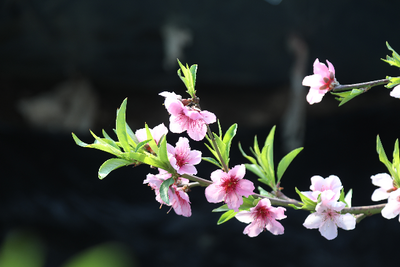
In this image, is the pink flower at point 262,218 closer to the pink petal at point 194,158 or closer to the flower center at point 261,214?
the flower center at point 261,214

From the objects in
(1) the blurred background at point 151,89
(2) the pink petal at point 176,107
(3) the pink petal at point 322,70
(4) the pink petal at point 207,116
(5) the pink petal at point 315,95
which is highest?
(3) the pink petal at point 322,70

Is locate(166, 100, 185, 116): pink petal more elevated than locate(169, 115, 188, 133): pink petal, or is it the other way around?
locate(166, 100, 185, 116): pink petal

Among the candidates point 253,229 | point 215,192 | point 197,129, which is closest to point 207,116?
point 197,129

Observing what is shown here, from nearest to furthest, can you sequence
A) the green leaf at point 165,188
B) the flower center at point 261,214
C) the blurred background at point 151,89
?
the green leaf at point 165,188 → the flower center at point 261,214 → the blurred background at point 151,89

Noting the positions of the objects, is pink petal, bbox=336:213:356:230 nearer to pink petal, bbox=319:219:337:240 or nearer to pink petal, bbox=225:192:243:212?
pink petal, bbox=319:219:337:240

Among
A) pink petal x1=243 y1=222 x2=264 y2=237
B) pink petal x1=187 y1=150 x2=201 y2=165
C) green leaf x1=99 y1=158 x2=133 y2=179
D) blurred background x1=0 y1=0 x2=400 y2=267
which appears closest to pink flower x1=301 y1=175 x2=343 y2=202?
pink petal x1=243 y1=222 x2=264 y2=237

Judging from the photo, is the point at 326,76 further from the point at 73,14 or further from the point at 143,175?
the point at 143,175

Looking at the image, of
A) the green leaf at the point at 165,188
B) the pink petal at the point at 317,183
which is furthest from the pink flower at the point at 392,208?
the green leaf at the point at 165,188
